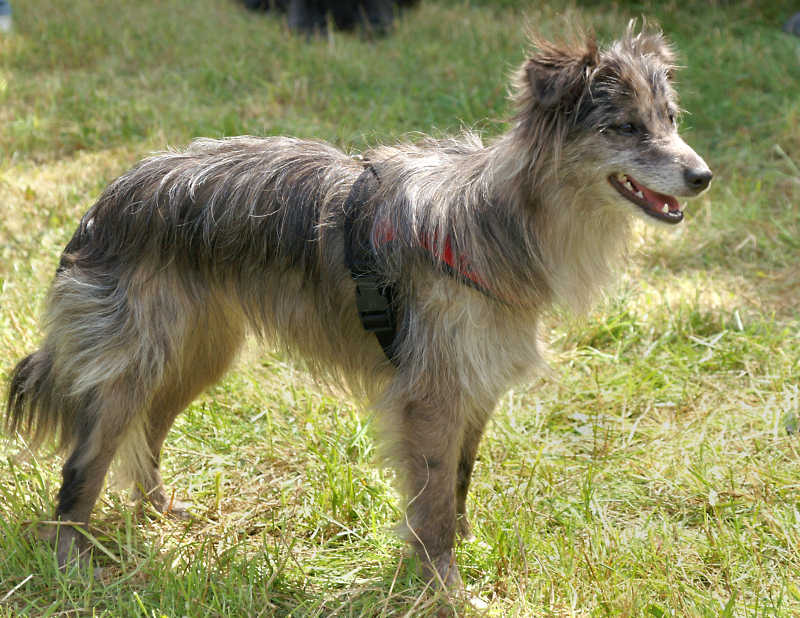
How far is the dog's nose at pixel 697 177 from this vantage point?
253 cm

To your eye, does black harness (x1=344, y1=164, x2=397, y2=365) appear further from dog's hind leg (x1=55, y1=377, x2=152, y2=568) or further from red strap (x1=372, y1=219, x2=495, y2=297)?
dog's hind leg (x1=55, y1=377, x2=152, y2=568)

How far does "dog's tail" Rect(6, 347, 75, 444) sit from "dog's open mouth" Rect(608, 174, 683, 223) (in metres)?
2.02

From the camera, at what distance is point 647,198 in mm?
2641

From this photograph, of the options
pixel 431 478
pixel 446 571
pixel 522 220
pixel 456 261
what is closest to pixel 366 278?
pixel 456 261

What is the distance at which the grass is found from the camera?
292 cm

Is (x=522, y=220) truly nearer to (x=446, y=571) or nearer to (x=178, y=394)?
(x=446, y=571)

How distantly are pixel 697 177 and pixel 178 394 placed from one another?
213cm

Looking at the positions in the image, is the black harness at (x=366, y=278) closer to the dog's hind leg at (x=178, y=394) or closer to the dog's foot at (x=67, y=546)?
the dog's hind leg at (x=178, y=394)

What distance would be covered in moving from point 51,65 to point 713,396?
243 inches

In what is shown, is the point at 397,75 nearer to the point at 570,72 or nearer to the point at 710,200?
the point at 710,200

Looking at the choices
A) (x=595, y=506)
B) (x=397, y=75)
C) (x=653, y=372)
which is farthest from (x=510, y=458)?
(x=397, y=75)

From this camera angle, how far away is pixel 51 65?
7.44m

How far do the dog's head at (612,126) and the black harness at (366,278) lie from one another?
640 millimetres

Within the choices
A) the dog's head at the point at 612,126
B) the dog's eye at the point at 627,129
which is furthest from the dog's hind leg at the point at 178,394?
the dog's eye at the point at 627,129
